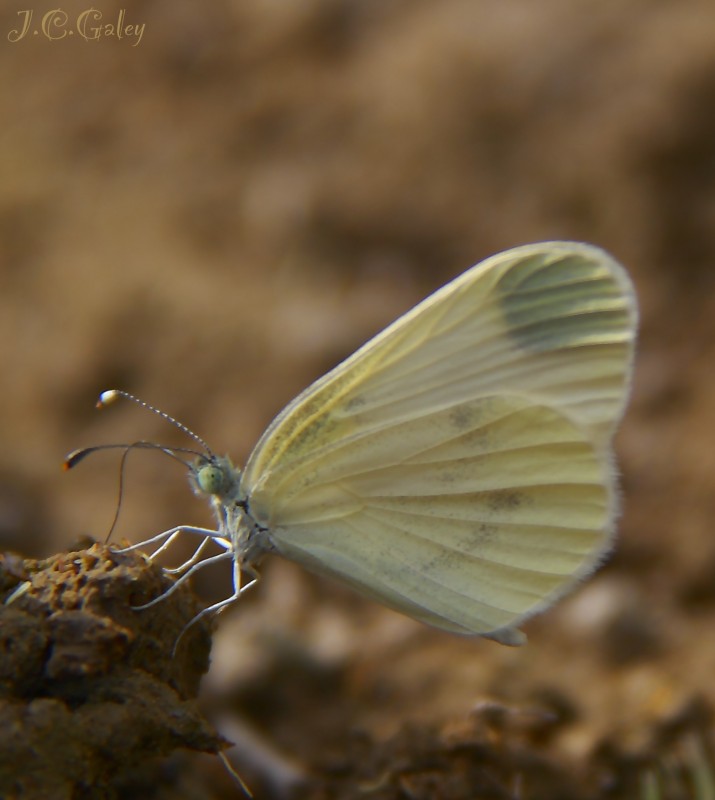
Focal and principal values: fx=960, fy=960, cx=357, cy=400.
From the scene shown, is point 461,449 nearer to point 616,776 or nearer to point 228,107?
point 616,776

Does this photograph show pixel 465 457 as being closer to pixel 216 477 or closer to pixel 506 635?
pixel 506 635

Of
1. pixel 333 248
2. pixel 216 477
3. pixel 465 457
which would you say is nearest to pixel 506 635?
pixel 465 457

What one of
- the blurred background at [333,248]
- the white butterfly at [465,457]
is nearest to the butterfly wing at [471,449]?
the white butterfly at [465,457]

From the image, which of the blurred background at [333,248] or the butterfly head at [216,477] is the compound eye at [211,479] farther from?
the blurred background at [333,248]

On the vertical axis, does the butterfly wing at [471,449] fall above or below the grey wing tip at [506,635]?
above

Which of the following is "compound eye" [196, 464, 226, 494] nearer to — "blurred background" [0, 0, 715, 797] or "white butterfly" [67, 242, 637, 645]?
"white butterfly" [67, 242, 637, 645]

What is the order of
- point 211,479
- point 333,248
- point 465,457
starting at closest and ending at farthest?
point 211,479
point 465,457
point 333,248

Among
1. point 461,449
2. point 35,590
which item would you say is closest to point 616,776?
point 461,449
